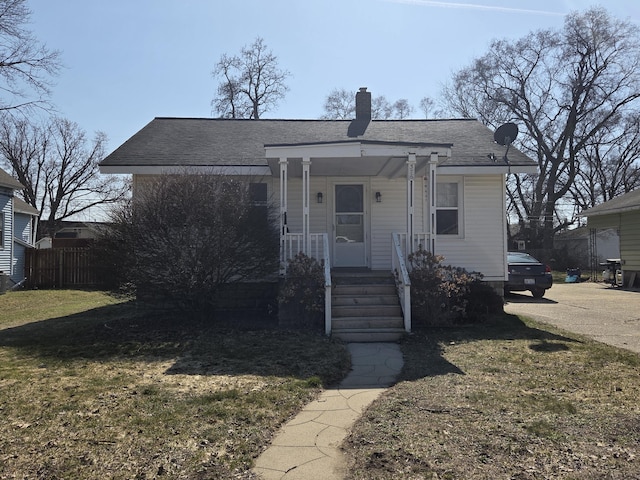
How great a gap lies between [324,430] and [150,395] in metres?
1.88

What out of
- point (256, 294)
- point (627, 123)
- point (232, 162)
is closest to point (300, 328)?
point (256, 294)

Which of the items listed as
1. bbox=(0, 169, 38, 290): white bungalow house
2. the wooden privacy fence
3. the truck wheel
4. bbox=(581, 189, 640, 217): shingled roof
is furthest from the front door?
bbox=(0, 169, 38, 290): white bungalow house

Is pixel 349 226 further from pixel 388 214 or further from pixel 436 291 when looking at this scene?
pixel 436 291

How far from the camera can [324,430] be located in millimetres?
3971

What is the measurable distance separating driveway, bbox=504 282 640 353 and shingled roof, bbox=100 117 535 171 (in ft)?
11.8

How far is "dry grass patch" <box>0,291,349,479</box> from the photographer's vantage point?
333 cm

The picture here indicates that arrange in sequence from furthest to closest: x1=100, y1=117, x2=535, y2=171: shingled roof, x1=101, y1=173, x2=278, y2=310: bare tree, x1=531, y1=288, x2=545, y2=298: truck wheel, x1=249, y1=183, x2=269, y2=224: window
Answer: x1=531, y1=288, x2=545, y2=298: truck wheel, x1=100, y1=117, x2=535, y2=171: shingled roof, x1=249, y1=183, x2=269, y2=224: window, x1=101, y1=173, x2=278, y2=310: bare tree

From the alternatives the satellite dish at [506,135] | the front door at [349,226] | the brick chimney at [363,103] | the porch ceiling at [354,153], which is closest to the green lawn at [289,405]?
the porch ceiling at [354,153]

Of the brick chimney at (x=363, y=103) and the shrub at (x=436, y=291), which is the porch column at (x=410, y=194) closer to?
the shrub at (x=436, y=291)

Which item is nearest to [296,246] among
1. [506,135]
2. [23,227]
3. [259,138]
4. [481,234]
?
[259,138]

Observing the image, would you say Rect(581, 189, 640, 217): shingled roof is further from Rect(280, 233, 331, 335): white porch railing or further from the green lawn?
Rect(280, 233, 331, 335): white porch railing

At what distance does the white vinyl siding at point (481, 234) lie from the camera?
11.3 meters

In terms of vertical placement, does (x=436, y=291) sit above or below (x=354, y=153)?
below

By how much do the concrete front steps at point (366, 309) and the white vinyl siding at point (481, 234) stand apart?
9.02 feet
